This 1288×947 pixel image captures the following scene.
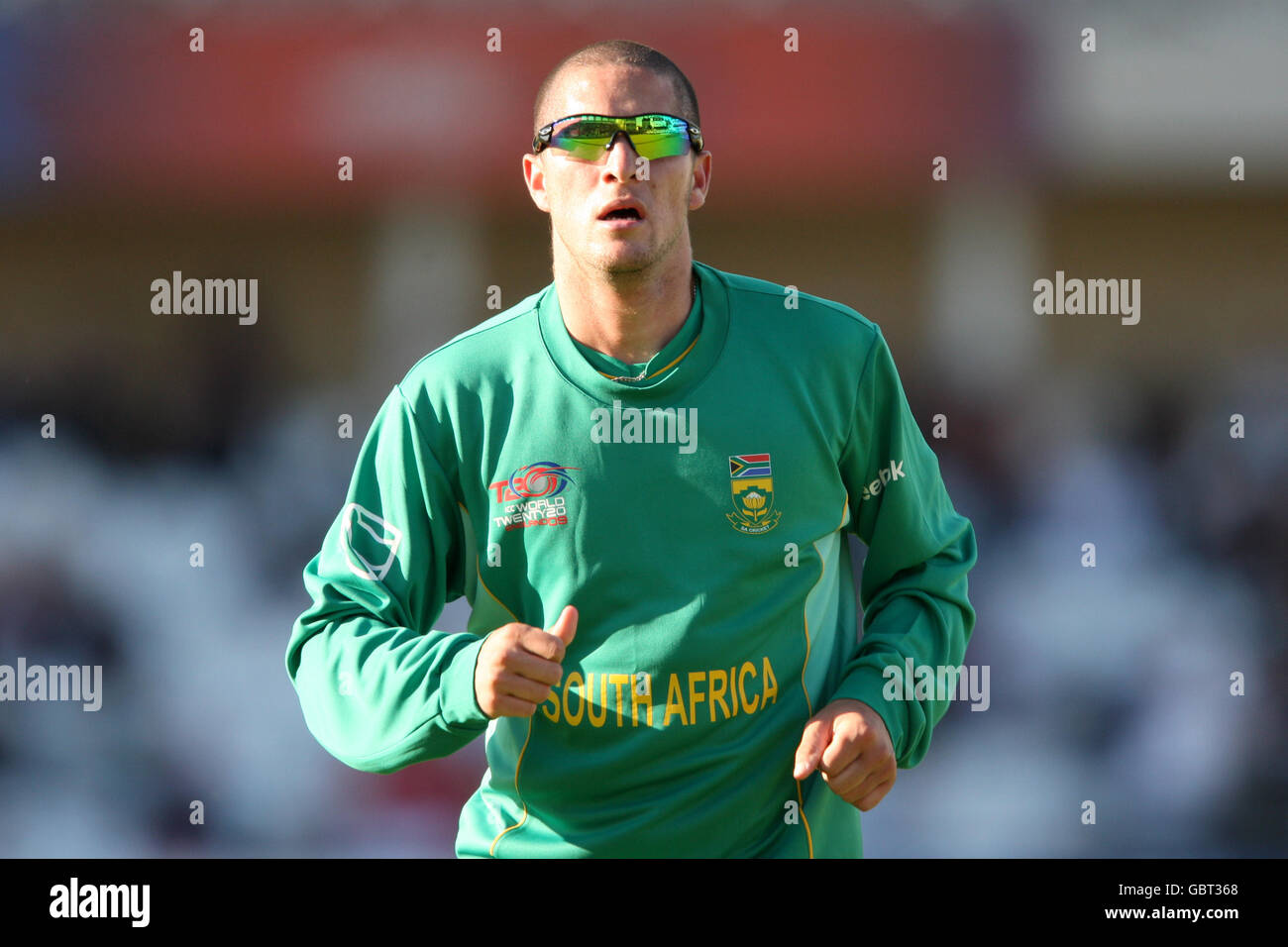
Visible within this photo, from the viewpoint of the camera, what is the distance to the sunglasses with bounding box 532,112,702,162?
2.19 m

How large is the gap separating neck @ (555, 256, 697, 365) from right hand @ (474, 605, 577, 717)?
0.57 meters

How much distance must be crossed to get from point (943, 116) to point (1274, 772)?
2859 millimetres

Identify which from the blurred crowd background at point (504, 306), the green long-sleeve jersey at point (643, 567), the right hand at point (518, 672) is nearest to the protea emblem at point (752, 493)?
the green long-sleeve jersey at point (643, 567)

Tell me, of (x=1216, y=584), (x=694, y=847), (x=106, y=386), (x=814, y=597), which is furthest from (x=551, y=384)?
(x=106, y=386)

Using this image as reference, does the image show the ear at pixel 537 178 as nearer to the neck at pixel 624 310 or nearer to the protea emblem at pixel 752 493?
the neck at pixel 624 310

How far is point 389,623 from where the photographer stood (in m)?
2.07

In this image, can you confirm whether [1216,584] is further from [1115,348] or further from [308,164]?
[308,164]

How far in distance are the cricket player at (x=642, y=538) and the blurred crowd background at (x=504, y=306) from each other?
9.09ft

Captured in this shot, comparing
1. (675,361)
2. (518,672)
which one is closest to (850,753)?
(518,672)

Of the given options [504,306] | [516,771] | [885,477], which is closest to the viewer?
[516,771]

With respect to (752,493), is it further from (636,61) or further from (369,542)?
(636,61)

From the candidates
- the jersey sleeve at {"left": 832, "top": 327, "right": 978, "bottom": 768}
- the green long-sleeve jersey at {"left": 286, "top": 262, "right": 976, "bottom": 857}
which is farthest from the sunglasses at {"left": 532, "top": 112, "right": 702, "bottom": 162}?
the jersey sleeve at {"left": 832, "top": 327, "right": 978, "bottom": 768}

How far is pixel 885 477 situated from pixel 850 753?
0.50 metres

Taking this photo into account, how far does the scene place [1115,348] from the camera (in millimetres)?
6035
